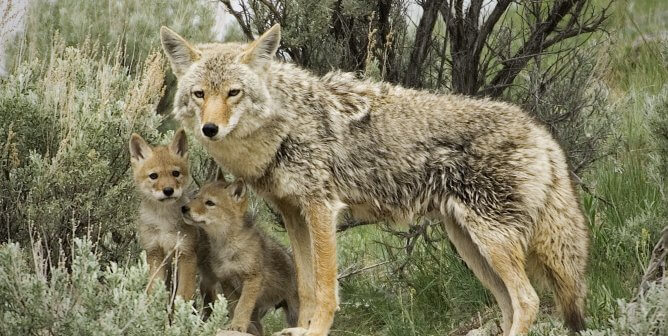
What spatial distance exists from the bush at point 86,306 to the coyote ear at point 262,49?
1.97 m

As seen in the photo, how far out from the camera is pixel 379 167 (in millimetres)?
6742

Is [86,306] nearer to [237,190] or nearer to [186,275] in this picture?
[186,275]

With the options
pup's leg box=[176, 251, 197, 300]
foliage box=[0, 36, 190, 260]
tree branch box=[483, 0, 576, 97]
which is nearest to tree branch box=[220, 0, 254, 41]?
foliage box=[0, 36, 190, 260]

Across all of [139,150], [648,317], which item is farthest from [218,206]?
[648,317]

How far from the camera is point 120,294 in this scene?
15.6ft

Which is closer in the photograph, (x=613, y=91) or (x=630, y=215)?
(x=630, y=215)

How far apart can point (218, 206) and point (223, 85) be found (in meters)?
1.17

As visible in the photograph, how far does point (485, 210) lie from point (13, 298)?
3111 mm

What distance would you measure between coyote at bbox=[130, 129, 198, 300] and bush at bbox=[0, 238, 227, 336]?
1836 mm

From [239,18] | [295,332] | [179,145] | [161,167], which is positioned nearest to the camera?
[295,332]

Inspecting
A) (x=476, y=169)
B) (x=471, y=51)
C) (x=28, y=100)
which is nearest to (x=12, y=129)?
(x=28, y=100)

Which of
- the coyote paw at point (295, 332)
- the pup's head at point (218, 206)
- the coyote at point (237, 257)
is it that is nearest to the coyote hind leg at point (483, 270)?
the coyote paw at point (295, 332)

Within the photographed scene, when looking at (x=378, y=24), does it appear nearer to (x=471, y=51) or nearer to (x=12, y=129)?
(x=471, y=51)

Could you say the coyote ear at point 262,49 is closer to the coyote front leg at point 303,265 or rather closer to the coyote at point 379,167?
the coyote at point 379,167
